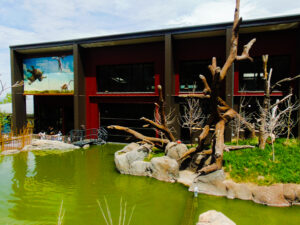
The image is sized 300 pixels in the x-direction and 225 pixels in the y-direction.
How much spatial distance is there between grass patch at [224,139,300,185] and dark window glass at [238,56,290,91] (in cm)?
578

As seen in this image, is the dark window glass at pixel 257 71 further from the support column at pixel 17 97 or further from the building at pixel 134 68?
the support column at pixel 17 97

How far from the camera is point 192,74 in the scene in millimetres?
17734

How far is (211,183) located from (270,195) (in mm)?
2216

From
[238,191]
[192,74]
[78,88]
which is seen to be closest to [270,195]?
[238,191]

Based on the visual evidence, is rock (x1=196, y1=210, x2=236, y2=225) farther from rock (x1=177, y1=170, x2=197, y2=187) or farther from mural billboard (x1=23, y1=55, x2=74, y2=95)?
mural billboard (x1=23, y1=55, x2=74, y2=95)

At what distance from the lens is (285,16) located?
14.1 meters

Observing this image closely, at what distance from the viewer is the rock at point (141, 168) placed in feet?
37.8

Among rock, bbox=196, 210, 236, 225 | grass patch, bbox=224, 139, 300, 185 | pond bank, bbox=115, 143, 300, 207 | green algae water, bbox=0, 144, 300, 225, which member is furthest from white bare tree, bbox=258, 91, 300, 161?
rock, bbox=196, 210, 236, 225

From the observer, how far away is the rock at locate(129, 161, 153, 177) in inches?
453

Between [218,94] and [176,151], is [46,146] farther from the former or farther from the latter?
[218,94]

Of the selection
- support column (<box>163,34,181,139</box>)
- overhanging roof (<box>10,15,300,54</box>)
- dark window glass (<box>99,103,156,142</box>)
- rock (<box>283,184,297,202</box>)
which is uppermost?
overhanging roof (<box>10,15,300,54</box>)

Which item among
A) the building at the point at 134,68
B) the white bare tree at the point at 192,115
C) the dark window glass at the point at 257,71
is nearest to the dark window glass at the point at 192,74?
the building at the point at 134,68

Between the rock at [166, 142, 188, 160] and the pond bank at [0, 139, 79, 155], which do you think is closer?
the rock at [166, 142, 188, 160]

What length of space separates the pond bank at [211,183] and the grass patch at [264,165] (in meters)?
0.36
